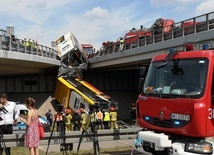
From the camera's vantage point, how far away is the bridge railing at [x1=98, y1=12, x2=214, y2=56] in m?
20.1

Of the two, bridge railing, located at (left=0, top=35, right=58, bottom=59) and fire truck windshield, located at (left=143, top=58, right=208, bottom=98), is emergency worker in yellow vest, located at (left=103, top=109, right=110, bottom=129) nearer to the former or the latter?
bridge railing, located at (left=0, top=35, right=58, bottom=59)

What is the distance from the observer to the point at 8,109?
8.83 m

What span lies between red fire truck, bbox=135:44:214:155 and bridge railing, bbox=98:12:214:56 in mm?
12797

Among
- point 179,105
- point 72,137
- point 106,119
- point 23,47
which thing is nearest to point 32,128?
point 72,137

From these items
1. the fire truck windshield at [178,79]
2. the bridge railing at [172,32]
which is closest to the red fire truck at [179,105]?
the fire truck windshield at [178,79]

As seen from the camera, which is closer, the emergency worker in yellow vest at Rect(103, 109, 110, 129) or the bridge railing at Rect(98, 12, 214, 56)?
the bridge railing at Rect(98, 12, 214, 56)

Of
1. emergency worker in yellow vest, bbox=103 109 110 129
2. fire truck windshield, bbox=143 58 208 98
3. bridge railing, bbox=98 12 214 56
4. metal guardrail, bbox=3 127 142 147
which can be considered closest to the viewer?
fire truck windshield, bbox=143 58 208 98

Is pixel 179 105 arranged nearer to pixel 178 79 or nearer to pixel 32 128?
pixel 178 79

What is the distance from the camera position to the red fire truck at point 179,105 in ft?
22.1

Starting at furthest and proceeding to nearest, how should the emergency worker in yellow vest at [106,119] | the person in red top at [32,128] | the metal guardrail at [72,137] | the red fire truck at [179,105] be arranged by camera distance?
the emergency worker in yellow vest at [106,119] < the metal guardrail at [72,137] < the person in red top at [32,128] < the red fire truck at [179,105]

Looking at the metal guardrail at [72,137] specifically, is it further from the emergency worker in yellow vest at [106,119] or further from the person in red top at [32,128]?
the emergency worker in yellow vest at [106,119]

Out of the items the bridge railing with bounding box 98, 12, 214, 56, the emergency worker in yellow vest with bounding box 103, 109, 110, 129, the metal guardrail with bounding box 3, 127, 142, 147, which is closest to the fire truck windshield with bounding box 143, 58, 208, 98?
the metal guardrail with bounding box 3, 127, 142, 147

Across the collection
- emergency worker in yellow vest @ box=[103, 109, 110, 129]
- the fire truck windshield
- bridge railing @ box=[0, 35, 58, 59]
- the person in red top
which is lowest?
emergency worker in yellow vest @ box=[103, 109, 110, 129]

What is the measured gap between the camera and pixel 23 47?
1121 inches
